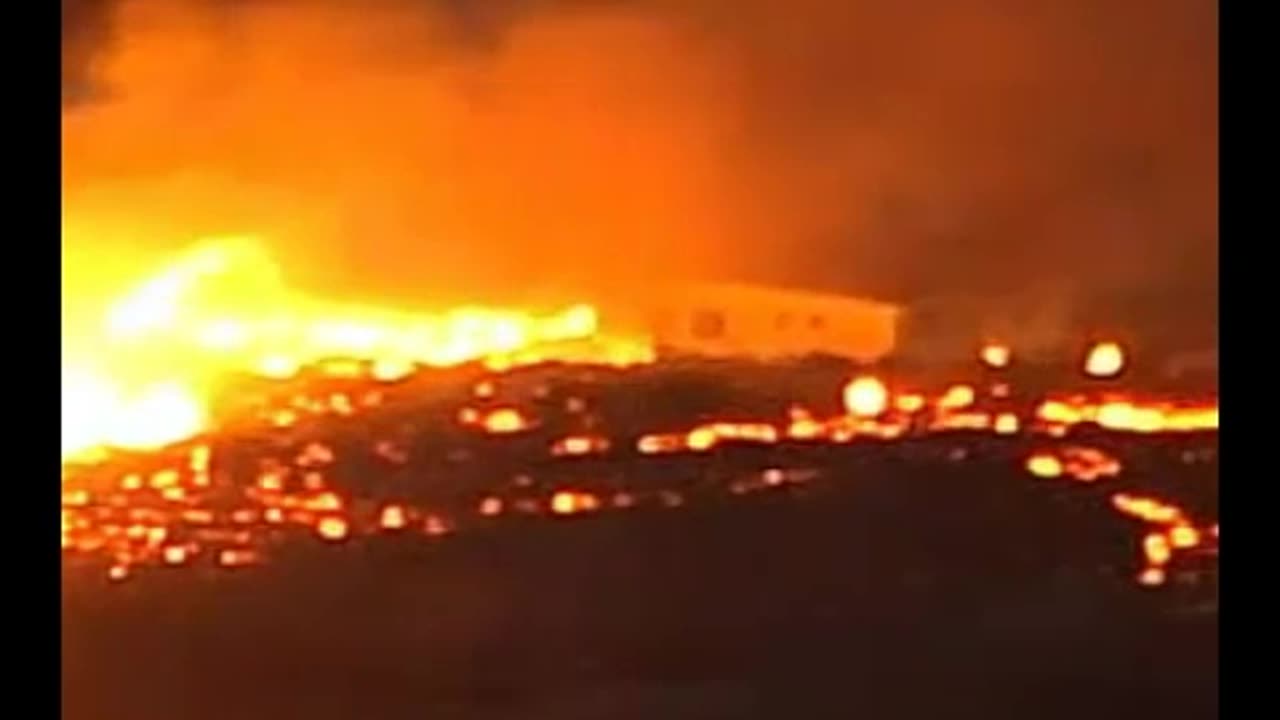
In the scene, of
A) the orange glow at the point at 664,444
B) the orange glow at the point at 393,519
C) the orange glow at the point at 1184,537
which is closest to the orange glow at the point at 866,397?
the orange glow at the point at 664,444

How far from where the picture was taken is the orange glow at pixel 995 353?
5.86 feet

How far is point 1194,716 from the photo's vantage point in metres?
1.77

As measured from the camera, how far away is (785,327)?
179 centimetres

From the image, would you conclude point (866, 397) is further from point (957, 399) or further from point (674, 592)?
point (674, 592)

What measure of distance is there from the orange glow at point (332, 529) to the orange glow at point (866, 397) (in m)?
0.38

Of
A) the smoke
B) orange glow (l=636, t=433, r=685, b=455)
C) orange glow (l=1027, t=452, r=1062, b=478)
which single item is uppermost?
the smoke

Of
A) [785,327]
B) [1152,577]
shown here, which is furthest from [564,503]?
[1152,577]

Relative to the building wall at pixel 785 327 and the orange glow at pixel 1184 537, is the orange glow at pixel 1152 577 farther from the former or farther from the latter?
the building wall at pixel 785 327

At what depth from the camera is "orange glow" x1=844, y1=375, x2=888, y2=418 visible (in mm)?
1798

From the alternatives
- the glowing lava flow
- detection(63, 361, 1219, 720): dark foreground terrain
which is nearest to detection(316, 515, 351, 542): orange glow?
detection(63, 361, 1219, 720): dark foreground terrain

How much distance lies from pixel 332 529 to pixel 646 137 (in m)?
0.37

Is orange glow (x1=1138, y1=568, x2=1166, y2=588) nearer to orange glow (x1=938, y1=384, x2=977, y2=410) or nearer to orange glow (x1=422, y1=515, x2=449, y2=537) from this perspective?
orange glow (x1=938, y1=384, x2=977, y2=410)

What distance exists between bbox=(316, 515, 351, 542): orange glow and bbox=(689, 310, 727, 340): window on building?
295 mm
